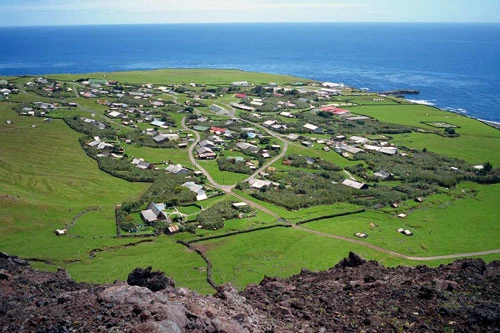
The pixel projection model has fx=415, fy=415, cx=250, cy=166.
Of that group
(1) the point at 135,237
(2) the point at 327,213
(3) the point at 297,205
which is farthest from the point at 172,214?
(2) the point at 327,213

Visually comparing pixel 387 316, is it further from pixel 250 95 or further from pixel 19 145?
pixel 250 95

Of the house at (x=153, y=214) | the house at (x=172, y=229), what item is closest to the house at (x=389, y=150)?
the house at (x=153, y=214)

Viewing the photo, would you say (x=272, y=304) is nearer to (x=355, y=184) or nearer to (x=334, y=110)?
(x=355, y=184)

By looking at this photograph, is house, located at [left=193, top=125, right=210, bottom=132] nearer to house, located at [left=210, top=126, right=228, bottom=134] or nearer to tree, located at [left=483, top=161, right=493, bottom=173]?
house, located at [left=210, top=126, right=228, bottom=134]

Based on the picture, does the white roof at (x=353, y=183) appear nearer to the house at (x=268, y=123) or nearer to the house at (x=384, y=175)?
the house at (x=384, y=175)

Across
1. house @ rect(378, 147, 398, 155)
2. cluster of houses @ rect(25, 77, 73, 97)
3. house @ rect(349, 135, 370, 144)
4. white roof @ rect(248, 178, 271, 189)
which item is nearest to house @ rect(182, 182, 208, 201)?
white roof @ rect(248, 178, 271, 189)

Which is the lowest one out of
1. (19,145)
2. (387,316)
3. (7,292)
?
(19,145)

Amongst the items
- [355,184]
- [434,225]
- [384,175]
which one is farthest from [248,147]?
[434,225]

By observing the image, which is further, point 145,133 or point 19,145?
point 145,133
